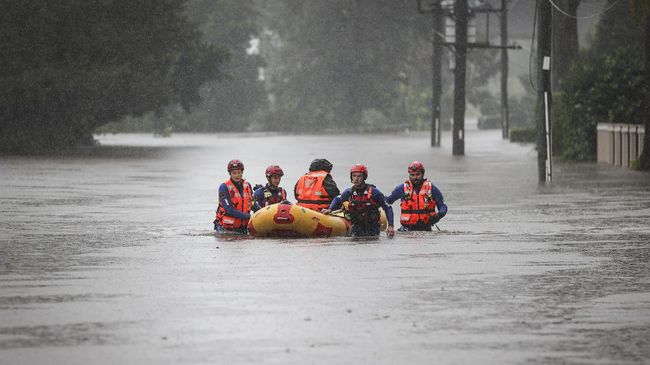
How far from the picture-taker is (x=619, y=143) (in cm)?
4416

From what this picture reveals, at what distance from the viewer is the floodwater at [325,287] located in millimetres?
11203

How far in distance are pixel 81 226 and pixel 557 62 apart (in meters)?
45.4

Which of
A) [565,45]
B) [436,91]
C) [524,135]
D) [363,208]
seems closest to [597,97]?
[565,45]

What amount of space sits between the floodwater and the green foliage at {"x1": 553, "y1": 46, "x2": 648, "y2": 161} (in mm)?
17144

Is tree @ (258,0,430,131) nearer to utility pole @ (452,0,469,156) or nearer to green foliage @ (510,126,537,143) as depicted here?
green foliage @ (510,126,537,143)

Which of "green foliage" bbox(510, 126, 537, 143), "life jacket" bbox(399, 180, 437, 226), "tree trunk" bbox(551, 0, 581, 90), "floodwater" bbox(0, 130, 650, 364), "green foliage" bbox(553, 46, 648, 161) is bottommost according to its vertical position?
"green foliage" bbox(510, 126, 537, 143)

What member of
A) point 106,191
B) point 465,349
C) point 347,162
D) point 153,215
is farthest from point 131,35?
point 465,349

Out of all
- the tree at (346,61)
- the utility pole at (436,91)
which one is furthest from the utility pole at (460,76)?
the tree at (346,61)

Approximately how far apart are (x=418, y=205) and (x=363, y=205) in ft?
3.62

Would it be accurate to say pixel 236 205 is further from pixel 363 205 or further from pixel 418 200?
pixel 418 200

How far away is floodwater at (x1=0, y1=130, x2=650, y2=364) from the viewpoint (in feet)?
36.8

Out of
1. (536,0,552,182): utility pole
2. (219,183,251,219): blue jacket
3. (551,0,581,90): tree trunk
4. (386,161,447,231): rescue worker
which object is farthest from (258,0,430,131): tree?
(219,183,251,219): blue jacket

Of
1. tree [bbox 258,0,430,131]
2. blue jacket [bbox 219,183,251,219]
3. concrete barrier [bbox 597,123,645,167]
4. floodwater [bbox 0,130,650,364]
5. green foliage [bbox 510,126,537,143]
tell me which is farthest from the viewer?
tree [bbox 258,0,430,131]

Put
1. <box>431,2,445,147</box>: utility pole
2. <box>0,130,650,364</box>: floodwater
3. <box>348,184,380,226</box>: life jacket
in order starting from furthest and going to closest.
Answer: <box>431,2,445,147</box>: utility pole, <box>348,184,380,226</box>: life jacket, <box>0,130,650,364</box>: floodwater
